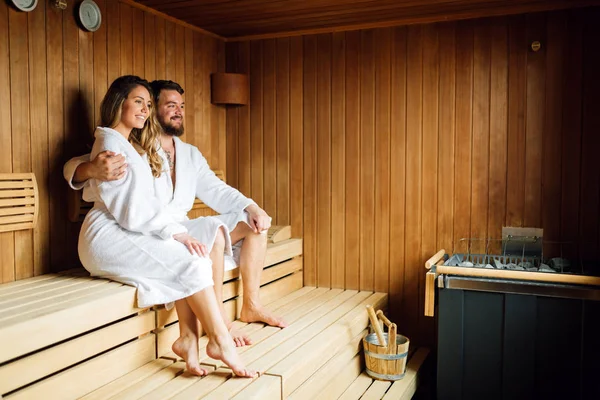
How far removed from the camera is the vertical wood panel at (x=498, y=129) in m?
3.45

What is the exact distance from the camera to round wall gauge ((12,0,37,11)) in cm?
259

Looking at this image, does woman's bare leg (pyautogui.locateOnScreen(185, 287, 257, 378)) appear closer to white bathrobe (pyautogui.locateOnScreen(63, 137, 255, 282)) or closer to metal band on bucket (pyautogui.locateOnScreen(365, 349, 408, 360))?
white bathrobe (pyautogui.locateOnScreen(63, 137, 255, 282))

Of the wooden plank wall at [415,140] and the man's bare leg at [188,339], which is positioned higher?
the wooden plank wall at [415,140]

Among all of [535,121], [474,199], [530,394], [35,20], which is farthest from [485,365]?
[35,20]

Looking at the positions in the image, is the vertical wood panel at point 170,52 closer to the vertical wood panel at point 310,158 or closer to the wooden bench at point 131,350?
the vertical wood panel at point 310,158

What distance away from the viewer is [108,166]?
250 cm

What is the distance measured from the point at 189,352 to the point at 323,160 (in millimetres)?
1869

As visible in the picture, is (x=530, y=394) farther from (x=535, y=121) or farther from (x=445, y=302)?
(x=535, y=121)

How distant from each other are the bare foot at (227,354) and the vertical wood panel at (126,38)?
1.66m

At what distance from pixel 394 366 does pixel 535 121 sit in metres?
1.63

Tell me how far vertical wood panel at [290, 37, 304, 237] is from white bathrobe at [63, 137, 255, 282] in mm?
766

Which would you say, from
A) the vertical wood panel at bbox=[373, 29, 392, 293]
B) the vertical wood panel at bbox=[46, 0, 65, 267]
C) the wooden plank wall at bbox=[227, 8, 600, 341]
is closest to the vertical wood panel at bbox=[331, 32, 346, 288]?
the wooden plank wall at bbox=[227, 8, 600, 341]

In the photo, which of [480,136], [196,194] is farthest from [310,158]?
[480,136]

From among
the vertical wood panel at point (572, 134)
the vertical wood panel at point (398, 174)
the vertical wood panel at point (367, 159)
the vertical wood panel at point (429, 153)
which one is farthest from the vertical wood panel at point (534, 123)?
the vertical wood panel at point (367, 159)
